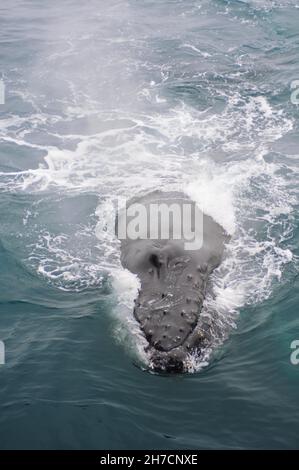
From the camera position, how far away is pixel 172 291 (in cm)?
1822

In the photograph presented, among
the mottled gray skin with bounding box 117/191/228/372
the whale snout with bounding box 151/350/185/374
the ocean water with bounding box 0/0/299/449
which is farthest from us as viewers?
the mottled gray skin with bounding box 117/191/228/372

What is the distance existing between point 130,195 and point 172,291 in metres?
8.96

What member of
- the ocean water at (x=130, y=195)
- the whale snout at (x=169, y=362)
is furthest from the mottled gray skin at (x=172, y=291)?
the ocean water at (x=130, y=195)

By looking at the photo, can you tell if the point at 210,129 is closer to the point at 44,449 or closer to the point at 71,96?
the point at 71,96

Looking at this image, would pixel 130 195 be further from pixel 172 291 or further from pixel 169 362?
pixel 169 362

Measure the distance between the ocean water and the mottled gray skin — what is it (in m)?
0.45

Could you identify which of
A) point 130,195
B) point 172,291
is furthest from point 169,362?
point 130,195

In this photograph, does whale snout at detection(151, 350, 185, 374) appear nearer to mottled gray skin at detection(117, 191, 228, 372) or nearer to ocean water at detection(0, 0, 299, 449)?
mottled gray skin at detection(117, 191, 228, 372)

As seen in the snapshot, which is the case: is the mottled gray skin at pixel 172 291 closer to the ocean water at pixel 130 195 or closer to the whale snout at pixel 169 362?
the whale snout at pixel 169 362

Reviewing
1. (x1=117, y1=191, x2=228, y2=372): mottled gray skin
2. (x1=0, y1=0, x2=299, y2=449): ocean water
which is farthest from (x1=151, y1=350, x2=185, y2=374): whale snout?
(x1=0, y1=0, x2=299, y2=449): ocean water

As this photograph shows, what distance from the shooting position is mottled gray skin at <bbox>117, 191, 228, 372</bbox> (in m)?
16.2

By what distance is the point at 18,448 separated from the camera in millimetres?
13797

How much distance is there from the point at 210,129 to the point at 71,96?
11382 mm

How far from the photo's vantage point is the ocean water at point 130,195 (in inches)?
584
